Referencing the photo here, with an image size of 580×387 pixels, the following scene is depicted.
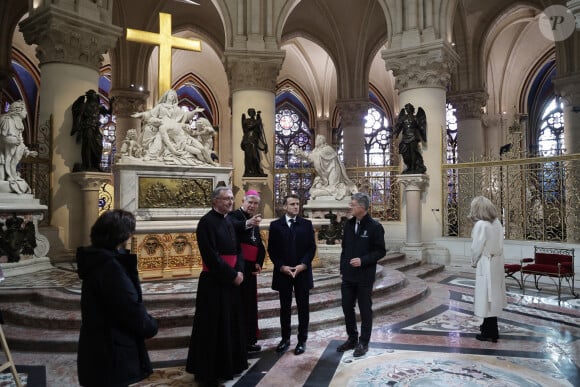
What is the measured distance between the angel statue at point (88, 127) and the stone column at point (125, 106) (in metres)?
6.35

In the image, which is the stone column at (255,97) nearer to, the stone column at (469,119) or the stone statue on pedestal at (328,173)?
the stone statue on pedestal at (328,173)

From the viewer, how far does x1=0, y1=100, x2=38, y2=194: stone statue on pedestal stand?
7.65 meters

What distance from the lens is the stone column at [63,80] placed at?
9969 millimetres

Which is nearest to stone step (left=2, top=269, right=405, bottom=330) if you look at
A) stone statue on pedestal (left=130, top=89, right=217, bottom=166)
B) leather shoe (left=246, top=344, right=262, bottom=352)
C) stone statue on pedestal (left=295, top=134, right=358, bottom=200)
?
leather shoe (left=246, top=344, right=262, bottom=352)

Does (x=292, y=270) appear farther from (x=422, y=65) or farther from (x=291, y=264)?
(x=422, y=65)

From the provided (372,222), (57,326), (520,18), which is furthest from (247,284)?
(520,18)

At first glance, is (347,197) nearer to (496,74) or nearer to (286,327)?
(286,327)

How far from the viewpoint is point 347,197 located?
11102 millimetres

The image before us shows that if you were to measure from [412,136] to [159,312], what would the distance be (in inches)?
316

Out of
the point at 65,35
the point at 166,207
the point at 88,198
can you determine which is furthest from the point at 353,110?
the point at 166,207

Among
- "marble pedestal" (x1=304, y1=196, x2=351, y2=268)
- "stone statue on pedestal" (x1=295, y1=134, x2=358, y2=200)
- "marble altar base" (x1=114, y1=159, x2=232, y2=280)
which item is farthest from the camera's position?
"stone statue on pedestal" (x1=295, y1=134, x2=358, y2=200)

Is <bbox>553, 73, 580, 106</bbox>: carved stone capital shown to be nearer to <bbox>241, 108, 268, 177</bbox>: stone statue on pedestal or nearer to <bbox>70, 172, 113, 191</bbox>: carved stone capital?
<bbox>241, 108, 268, 177</bbox>: stone statue on pedestal

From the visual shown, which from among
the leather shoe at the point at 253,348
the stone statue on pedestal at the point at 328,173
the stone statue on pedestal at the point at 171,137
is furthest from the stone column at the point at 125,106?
the leather shoe at the point at 253,348

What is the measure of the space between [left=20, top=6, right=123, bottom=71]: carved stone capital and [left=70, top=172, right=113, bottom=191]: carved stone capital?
263 centimetres
